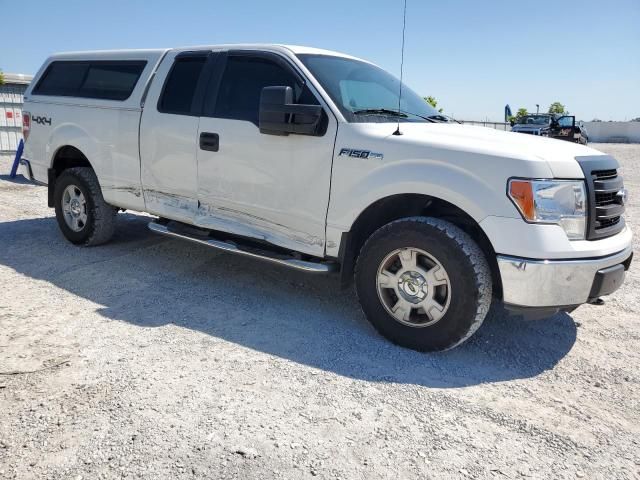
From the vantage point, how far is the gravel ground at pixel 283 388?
7.81ft

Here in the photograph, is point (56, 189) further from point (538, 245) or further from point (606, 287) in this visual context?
point (606, 287)

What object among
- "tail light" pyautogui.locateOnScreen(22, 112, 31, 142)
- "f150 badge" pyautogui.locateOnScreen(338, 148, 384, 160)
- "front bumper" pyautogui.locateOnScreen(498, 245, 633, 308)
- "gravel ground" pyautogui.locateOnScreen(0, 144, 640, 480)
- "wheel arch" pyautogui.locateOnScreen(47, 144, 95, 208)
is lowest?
"gravel ground" pyautogui.locateOnScreen(0, 144, 640, 480)

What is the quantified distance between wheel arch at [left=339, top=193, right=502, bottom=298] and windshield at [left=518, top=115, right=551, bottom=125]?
26226 millimetres

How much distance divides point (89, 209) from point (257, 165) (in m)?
2.36

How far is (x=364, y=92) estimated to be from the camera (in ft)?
13.6

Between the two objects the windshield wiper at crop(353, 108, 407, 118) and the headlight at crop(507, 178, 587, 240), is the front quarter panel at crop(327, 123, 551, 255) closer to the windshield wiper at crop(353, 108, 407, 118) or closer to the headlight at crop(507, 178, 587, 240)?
the headlight at crop(507, 178, 587, 240)

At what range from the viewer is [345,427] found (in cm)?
263

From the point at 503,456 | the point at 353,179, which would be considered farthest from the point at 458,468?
the point at 353,179

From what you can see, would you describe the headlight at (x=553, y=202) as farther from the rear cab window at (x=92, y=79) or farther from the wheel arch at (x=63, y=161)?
the wheel arch at (x=63, y=161)

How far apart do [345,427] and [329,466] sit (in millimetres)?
313

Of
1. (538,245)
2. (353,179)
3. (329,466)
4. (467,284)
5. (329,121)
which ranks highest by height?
(329,121)

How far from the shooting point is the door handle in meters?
4.27

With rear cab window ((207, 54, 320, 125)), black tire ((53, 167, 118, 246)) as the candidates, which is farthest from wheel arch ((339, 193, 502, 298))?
black tire ((53, 167, 118, 246))

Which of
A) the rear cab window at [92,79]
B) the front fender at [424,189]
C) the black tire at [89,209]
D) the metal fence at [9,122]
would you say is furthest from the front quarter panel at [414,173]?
the metal fence at [9,122]
